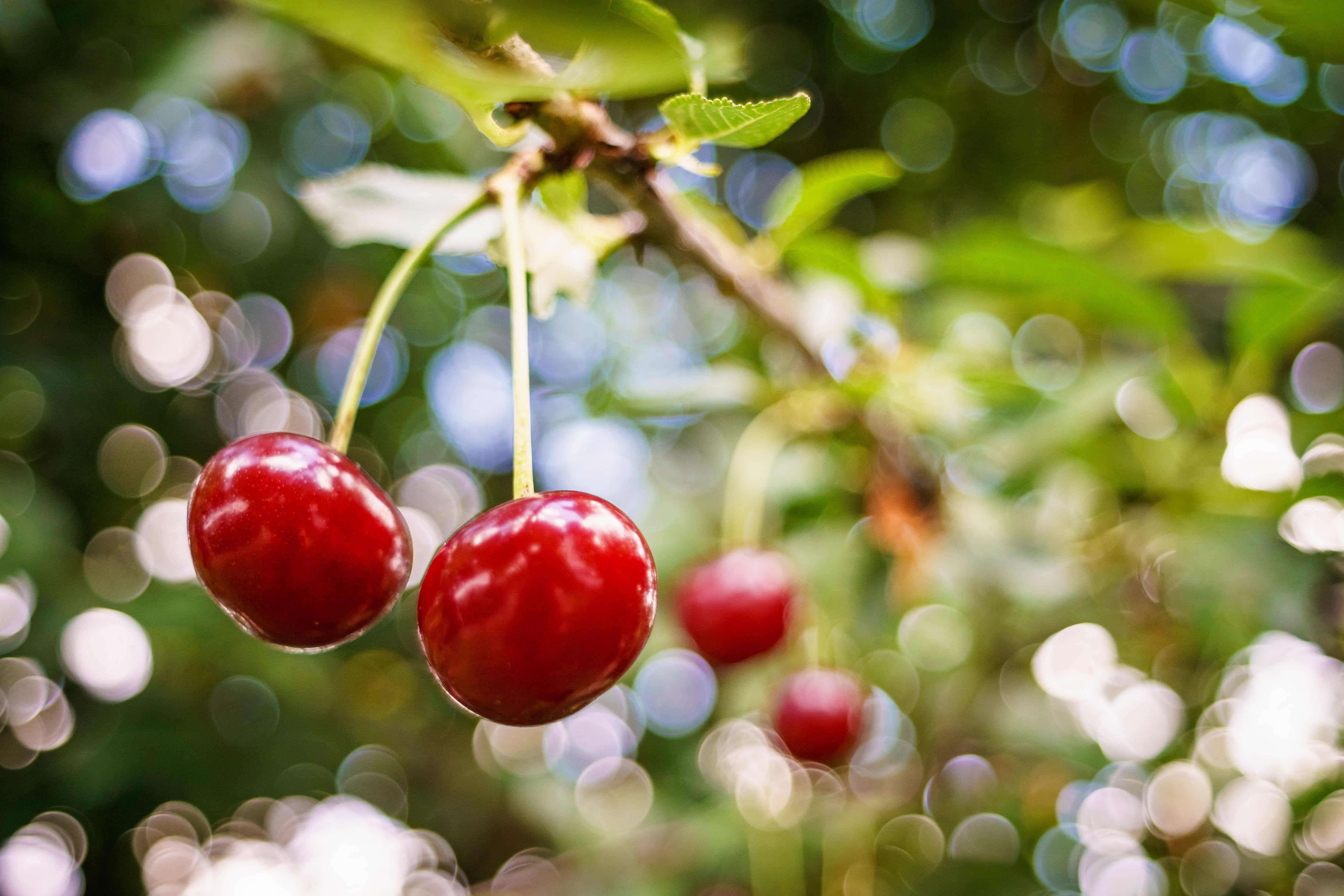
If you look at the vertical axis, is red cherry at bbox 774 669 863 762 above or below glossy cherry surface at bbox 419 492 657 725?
below

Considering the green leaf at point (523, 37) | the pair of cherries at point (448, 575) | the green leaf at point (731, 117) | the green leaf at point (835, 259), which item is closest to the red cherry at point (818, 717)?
the green leaf at point (835, 259)

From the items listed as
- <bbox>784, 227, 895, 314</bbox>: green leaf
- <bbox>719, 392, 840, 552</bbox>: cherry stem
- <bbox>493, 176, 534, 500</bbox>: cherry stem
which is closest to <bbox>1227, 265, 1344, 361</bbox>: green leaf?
<bbox>784, 227, 895, 314</bbox>: green leaf

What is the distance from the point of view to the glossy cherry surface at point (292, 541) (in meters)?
0.51

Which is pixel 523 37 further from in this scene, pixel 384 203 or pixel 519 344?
pixel 384 203

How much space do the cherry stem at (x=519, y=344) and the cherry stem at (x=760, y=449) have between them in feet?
2.15

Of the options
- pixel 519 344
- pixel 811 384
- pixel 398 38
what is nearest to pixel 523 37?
pixel 398 38

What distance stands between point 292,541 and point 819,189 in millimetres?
701

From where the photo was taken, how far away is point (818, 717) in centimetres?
114

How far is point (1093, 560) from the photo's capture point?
143 centimetres

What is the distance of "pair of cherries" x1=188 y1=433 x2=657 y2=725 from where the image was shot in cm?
48

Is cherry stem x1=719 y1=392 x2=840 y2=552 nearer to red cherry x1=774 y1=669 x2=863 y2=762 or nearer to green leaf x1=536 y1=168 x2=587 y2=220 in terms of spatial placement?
red cherry x1=774 y1=669 x2=863 y2=762

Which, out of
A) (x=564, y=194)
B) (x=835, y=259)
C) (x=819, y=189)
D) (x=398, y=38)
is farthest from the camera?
(x=835, y=259)

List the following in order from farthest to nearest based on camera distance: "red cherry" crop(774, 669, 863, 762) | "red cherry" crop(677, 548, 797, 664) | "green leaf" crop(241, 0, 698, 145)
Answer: "red cherry" crop(774, 669, 863, 762), "red cherry" crop(677, 548, 797, 664), "green leaf" crop(241, 0, 698, 145)

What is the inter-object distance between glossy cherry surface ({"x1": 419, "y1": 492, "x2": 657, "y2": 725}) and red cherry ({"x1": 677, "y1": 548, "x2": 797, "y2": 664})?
0.52 metres
